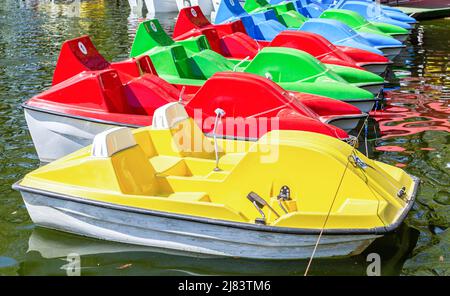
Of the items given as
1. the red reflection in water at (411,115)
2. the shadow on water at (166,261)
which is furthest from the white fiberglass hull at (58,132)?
the red reflection in water at (411,115)

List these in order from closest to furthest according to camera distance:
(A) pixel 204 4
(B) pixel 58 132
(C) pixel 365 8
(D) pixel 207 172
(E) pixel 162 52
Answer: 1. (D) pixel 207 172
2. (B) pixel 58 132
3. (E) pixel 162 52
4. (C) pixel 365 8
5. (A) pixel 204 4

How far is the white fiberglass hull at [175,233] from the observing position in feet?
17.5

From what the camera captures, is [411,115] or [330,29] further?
[330,29]

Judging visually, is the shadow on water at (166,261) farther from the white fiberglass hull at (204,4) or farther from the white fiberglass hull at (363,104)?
the white fiberglass hull at (204,4)

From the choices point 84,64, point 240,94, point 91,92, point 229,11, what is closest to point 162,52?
point 84,64

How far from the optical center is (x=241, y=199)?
5863 mm

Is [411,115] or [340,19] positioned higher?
[340,19]

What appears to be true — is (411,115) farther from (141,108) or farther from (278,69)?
(141,108)

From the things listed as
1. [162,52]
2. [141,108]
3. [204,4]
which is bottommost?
[204,4]

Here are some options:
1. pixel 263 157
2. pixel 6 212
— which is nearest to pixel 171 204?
pixel 263 157

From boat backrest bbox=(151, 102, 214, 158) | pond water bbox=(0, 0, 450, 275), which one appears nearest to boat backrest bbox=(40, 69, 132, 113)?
pond water bbox=(0, 0, 450, 275)

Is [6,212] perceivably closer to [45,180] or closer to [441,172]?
[45,180]

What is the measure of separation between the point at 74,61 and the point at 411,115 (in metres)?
5.38

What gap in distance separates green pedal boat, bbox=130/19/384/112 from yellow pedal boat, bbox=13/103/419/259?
3482mm
